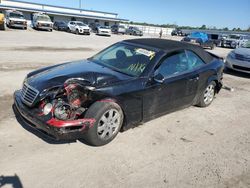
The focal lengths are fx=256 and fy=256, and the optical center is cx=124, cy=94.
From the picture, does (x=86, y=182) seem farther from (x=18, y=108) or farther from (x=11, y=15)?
(x=11, y=15)

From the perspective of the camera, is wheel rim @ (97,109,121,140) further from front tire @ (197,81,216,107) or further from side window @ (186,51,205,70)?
front tire @ (197,81,216,107)

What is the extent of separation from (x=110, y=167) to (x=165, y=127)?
180cm

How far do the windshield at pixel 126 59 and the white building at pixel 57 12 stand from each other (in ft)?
156

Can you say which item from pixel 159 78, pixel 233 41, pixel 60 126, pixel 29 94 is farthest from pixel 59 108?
pixel 233 41

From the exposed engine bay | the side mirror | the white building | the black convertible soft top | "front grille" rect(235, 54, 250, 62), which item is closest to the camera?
the exposed engine bay

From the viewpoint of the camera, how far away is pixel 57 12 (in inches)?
2216

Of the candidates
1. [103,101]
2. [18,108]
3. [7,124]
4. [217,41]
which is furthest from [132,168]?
[217,41]

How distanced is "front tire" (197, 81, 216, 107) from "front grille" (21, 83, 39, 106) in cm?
385

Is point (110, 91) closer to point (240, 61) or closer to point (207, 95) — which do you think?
point (207, 95)

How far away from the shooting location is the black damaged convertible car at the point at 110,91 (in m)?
3.81

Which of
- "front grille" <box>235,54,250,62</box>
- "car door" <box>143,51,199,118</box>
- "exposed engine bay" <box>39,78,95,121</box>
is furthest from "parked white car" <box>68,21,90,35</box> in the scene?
"exposed engine bay" <box>39,78,95,121</box>

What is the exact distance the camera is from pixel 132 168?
142 inches

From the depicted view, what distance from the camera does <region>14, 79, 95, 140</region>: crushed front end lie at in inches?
143

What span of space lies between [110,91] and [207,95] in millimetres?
3261
